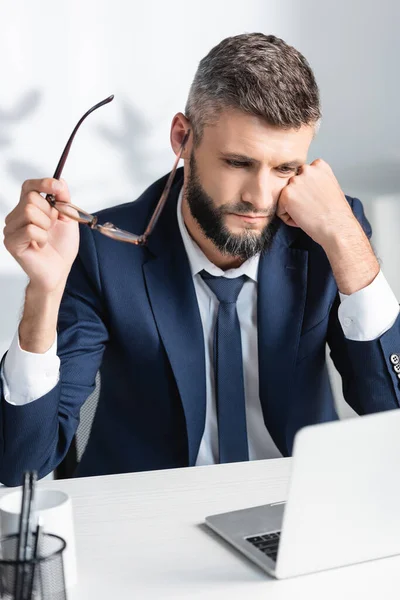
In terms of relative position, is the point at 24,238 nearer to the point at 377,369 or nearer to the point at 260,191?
the point at 260,191

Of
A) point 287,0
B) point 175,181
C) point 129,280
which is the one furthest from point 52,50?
point 129,280

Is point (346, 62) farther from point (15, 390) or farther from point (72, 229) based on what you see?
point (15, 390)

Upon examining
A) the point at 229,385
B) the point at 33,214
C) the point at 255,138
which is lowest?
the point at 229,385

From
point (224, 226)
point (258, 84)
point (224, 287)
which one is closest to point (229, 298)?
point (224, 287)

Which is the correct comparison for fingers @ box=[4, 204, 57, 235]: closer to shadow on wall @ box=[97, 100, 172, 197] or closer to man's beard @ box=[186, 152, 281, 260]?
man's beard @ box=[186, 152, 281, 260]

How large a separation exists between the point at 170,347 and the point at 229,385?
0.45ft

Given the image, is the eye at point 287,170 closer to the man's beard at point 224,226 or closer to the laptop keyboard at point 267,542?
the man's beard at point 224,226

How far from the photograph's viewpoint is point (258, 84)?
1658 millimetres

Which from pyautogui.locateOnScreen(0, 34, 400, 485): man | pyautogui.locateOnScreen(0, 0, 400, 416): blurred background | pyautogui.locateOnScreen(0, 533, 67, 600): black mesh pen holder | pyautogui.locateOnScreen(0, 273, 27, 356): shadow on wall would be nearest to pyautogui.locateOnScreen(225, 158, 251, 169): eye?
pyautogui.locateOnScreen(0, 34, 400, 485): man

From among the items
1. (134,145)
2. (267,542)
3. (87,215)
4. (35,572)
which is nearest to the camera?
(35,572)

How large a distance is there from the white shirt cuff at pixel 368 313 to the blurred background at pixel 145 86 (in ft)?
3.70

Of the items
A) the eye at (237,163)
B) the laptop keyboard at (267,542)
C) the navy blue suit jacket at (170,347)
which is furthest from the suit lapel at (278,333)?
the laptop keyboard at (267,542)

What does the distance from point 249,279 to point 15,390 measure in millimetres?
543

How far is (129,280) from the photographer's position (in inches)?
70.7
